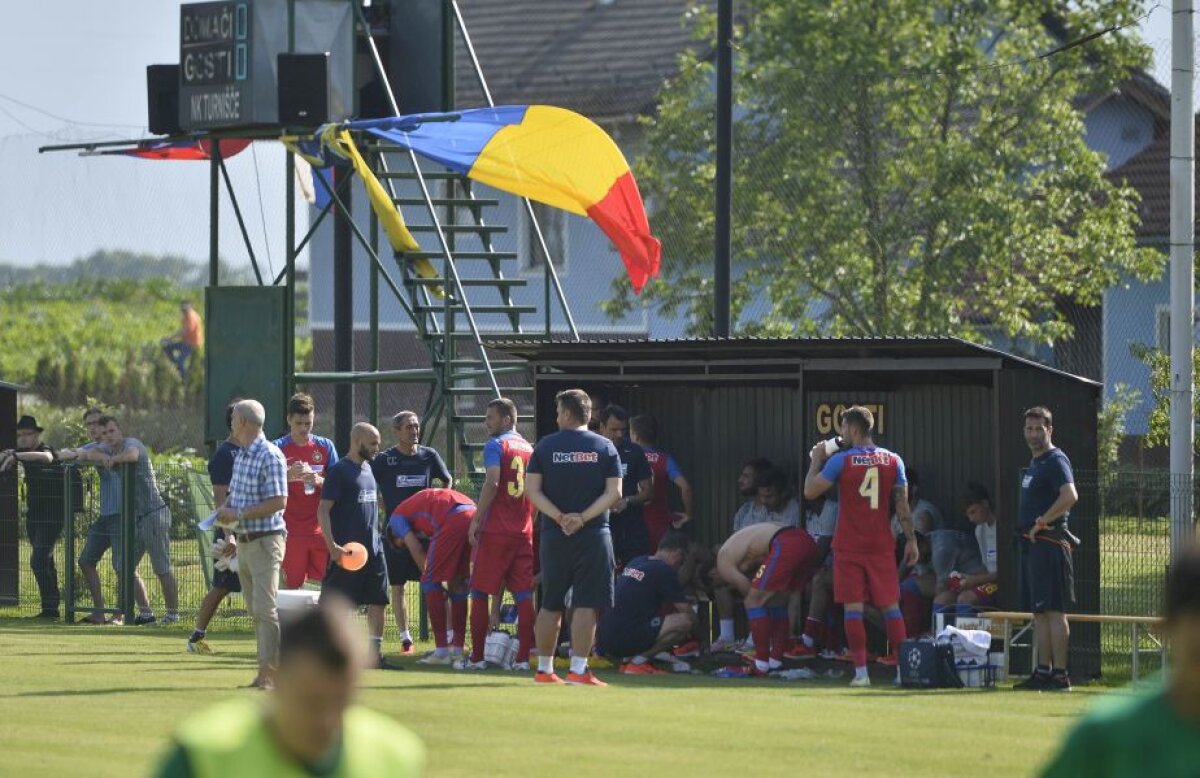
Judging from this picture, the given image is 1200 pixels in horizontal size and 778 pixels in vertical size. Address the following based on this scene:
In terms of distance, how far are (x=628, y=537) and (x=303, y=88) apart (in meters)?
6.03

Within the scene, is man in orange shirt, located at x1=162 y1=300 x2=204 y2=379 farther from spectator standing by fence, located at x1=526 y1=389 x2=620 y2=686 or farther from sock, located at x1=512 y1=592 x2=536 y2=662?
spectator standing by fence, located at x1=526 y1=389 x2=620 y2=686

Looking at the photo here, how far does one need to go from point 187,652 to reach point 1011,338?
13.5m

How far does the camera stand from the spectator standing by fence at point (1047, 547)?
47.3 ft

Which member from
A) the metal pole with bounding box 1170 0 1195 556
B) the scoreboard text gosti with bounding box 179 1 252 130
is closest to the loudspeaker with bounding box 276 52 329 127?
the scoreboard text gosti with bounding box 179 1 252 130

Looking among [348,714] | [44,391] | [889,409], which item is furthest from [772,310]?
[348,714]

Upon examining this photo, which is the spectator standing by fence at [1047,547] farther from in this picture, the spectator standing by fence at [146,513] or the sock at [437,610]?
the spectator standing by fence at [146,513]

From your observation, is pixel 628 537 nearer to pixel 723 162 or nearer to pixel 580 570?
pixel 580 570

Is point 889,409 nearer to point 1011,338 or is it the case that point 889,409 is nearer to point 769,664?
point 769,664

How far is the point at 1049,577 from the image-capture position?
47.5ft

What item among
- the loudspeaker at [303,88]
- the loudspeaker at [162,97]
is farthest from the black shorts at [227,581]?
the loudspeaker at [162,97]

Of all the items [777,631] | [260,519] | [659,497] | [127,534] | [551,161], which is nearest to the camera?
[260,519]

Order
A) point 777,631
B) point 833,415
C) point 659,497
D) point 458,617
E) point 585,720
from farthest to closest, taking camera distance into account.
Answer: point 833,415
point 659,497
point 458,617
point 777,631
point 585,720

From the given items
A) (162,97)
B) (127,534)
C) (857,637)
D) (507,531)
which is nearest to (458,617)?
(507,531)

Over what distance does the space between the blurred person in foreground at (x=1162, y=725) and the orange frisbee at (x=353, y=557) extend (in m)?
10.5
